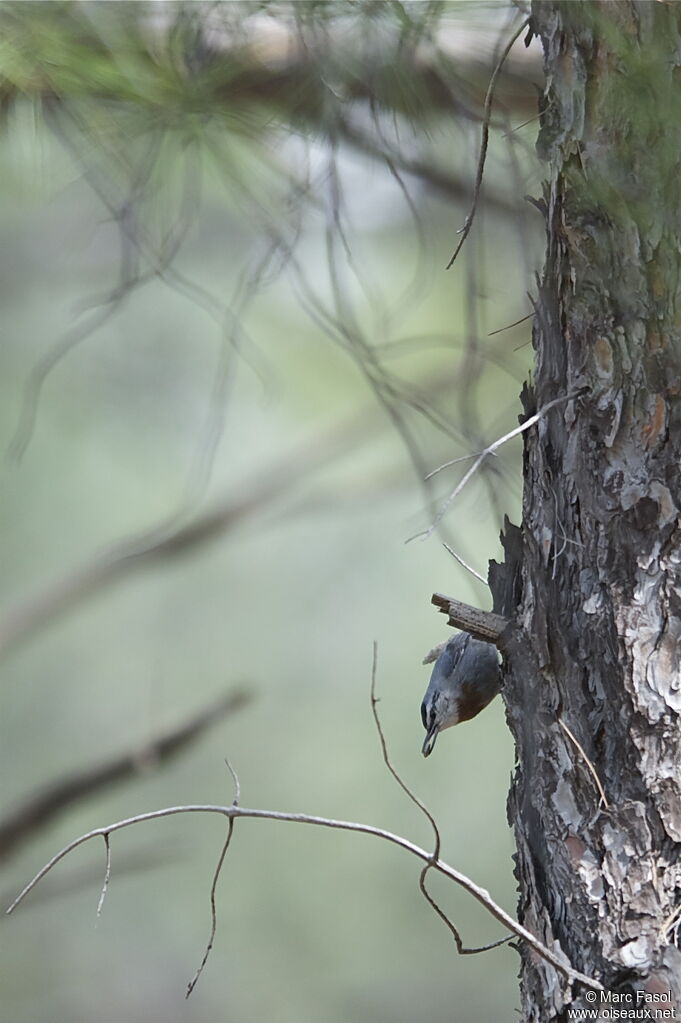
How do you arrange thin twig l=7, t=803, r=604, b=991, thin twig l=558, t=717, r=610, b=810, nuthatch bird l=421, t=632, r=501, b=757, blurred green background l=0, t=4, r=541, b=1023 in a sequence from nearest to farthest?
1. thin twig l=7, t=803, r=604, b=991
2. thin twig l=558, t=717, r=610, b=810
3. nuthatch bird l=421, t=632, r=501, b=757
4. blurred green background l=0, t=4, r=541, b=1023

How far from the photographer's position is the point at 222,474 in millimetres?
4203

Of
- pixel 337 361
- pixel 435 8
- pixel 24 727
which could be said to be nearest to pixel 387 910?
pixel 24 727

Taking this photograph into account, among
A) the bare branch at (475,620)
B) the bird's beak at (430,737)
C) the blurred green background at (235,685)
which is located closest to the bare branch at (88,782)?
the bird's beak at (430,737)

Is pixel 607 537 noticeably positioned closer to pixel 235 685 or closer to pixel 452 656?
pixel 452 656

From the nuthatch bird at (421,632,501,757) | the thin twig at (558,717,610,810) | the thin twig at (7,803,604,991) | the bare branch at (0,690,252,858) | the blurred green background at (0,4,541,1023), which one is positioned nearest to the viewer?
the thin twig at (7,803,604,991)

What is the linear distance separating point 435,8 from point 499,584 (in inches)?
18.9

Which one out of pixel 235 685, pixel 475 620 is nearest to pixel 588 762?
pixel 475 620

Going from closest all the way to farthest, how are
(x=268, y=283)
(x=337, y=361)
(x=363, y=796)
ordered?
(x=268, y=283) → (x=337, y=361) → (x=363, y=796)

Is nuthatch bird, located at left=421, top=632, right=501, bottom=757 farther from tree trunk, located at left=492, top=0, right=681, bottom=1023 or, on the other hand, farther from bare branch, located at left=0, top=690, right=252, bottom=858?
bare branch, located at left=0, top=690, right=252, bottom=858

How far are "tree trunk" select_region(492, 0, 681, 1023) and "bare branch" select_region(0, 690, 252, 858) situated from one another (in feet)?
3.46

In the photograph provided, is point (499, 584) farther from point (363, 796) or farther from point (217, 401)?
point (363, 796)

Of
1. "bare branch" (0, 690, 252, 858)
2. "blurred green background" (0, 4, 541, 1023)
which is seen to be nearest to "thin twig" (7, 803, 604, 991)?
"bare branch" (0, 690, 252, 858)

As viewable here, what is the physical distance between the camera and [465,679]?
35.4 inches

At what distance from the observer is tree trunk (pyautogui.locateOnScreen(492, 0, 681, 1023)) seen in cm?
72
